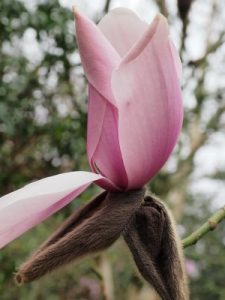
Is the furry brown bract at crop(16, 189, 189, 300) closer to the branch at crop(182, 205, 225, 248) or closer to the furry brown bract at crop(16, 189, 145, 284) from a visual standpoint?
the furry brown bract at crop(16, 189, 145, 284)

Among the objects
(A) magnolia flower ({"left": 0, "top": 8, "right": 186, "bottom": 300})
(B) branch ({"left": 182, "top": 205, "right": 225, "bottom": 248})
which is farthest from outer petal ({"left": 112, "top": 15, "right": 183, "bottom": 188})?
(B) branch ({"left": 182, "top": 205, "right": 225, "bottom": 248})

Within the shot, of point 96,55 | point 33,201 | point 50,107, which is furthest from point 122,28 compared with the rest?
point 50,107

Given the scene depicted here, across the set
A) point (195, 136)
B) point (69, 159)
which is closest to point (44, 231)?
point (195, 136)

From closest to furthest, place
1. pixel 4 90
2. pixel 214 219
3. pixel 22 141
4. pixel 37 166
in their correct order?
pixel 214 219 → pixel 4 90 → pixel 22 141 → pixel 37 166

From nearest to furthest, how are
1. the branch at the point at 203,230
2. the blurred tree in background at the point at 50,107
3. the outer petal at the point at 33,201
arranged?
the outer petal at the point at 33,201 < the branch at the point at 203,230 < the blurred tree in background at the point at 50,107

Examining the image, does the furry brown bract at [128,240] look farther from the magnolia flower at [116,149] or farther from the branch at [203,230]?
the branch at [203,230]

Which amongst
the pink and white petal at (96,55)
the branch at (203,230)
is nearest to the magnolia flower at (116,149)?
the pink and white petal at (96,55)

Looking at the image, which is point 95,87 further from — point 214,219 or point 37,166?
point 37,166

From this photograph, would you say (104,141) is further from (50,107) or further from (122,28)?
(50,107)
